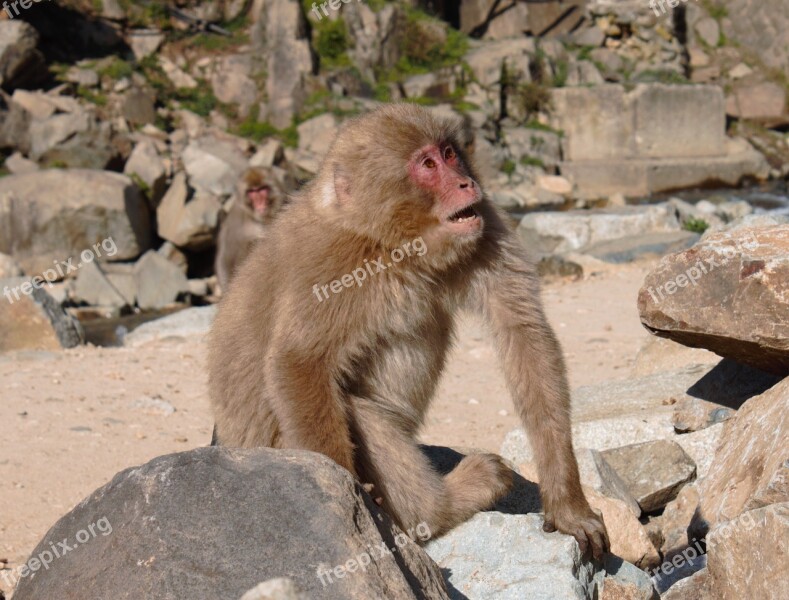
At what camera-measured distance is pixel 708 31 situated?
25.6 meters

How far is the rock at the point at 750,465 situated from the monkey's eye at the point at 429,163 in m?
1.44

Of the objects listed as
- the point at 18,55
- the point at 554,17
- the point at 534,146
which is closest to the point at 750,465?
the point at 18,55

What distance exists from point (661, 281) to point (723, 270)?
233 millimetres

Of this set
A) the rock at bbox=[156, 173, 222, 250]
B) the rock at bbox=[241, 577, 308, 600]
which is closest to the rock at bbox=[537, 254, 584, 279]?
the rock at bbox=[156, 173, 222, 250]

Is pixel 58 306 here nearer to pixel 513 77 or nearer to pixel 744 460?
pixel 744 460

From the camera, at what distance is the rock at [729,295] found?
11.9 ft

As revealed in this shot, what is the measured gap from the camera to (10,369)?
7191mm

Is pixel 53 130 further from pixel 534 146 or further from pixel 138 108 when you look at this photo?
pixel 534 146

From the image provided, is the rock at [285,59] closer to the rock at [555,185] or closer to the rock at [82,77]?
the rock at [82,77]

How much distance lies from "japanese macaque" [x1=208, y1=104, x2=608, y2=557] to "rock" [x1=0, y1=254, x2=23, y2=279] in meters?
9.14

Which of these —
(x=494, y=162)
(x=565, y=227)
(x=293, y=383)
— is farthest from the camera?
(x=494, y=162)

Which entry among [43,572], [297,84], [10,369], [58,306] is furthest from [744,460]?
[297,84]

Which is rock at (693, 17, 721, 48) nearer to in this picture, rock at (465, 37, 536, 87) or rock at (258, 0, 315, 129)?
rock at (465, 37, 536, 87)

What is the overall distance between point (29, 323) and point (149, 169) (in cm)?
728
